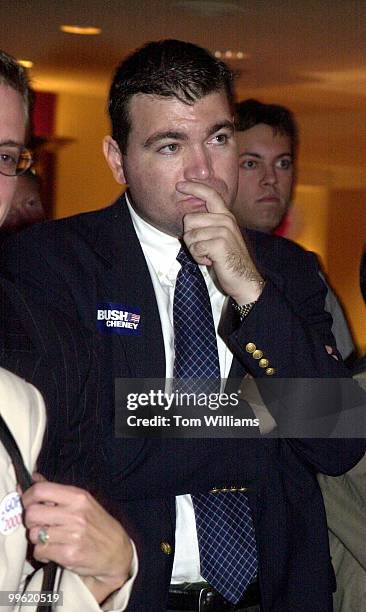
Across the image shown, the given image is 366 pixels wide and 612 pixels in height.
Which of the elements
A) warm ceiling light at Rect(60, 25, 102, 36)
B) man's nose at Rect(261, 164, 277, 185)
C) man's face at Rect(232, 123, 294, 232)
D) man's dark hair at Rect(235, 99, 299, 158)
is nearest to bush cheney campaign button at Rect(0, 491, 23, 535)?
man's face at Rect(232, 123, 294, 232)

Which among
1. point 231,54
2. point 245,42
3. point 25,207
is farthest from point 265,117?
point 231,54

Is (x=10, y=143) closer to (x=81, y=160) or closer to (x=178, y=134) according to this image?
(x=178, y=134)

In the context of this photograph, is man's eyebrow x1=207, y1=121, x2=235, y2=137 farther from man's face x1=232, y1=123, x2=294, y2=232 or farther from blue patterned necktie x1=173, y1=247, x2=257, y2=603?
man's face x1=232, y1=123, x2=294, y2=232

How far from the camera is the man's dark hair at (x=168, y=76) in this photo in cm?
185

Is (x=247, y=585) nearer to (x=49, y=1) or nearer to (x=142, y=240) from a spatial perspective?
(x=142, y=240)

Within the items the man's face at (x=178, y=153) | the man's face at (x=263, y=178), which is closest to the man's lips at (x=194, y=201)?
the man's face at (x=178, y=153)

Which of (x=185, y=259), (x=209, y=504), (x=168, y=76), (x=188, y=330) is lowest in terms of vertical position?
(x=209, y=504)

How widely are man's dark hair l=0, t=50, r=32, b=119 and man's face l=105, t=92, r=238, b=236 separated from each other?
0.49 m

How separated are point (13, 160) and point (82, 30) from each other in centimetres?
574

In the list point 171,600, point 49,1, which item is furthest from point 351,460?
point 49,1

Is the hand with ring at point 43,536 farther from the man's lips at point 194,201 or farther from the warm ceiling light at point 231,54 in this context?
the warm ceiling light at point 231,54

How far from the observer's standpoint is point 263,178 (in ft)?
10.8

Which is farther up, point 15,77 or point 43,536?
point 15,77

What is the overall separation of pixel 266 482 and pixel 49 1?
479 cm
